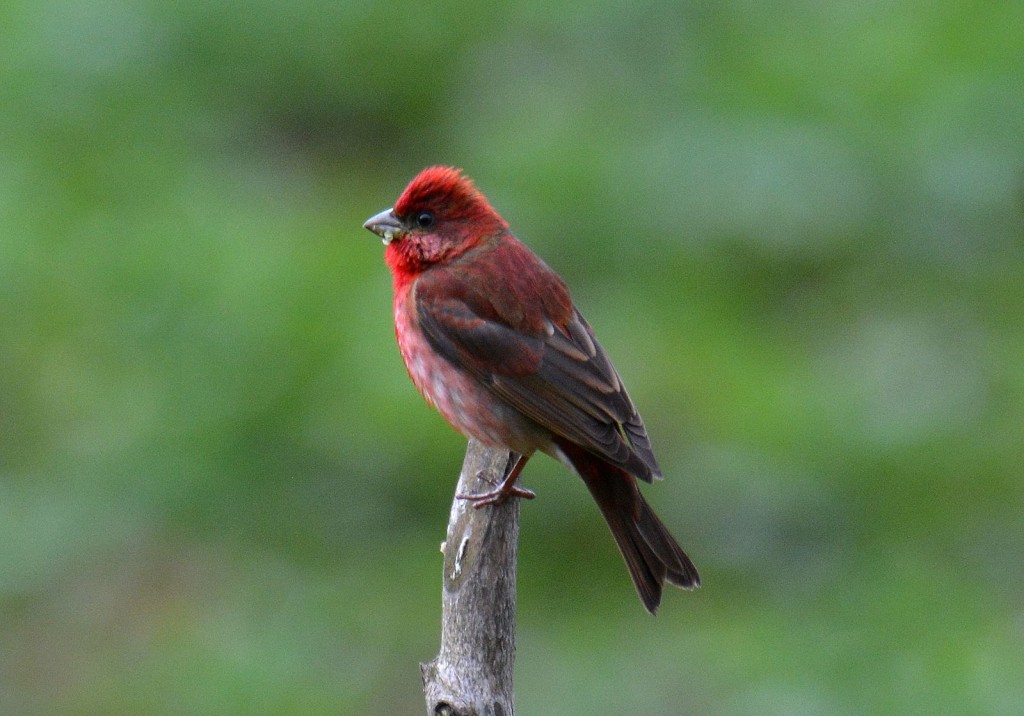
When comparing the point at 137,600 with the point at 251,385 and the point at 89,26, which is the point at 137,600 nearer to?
the point at 251,385

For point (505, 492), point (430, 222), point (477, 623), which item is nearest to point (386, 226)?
point (430, 222)

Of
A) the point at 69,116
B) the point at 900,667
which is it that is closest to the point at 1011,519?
the point at 900,667

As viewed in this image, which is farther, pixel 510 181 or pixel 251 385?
pixel 510 181

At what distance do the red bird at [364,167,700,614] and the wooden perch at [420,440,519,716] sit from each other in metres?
0.74

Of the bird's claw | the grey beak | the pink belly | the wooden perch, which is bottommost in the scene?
the wooden perch

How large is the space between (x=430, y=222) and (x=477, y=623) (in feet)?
6.12

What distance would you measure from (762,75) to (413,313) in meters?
4.06

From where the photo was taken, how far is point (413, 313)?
4.74 metres

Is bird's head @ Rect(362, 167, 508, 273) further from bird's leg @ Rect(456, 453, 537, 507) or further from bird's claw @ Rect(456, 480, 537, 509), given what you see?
bird's claw @ Rect(456, 480, 537, 509)

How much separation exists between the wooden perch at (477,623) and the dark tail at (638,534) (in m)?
0.78

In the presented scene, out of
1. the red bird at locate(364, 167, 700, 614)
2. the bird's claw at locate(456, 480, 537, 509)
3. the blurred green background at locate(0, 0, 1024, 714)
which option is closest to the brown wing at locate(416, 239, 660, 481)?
the red bird at locate(364, 167, 700, 614)

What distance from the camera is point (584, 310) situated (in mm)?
7062

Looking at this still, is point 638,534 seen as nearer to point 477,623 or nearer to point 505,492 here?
point 505,492

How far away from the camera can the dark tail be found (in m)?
4.30
